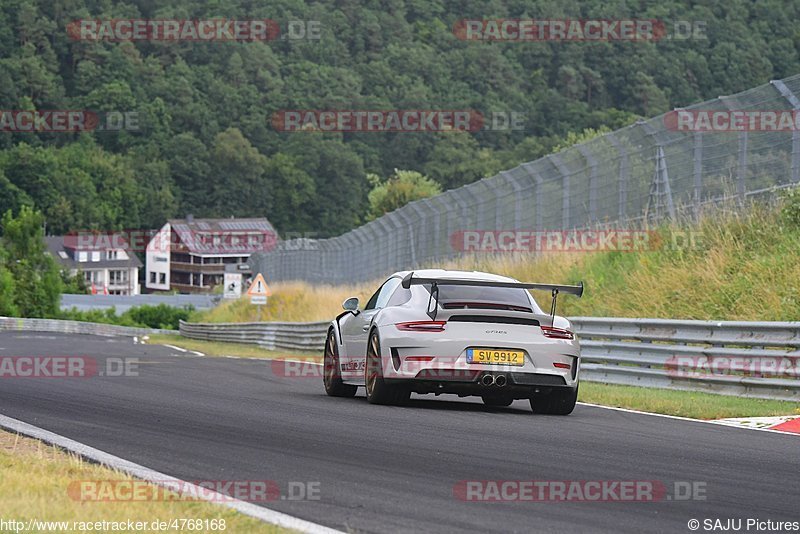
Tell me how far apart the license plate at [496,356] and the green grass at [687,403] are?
1761 mm

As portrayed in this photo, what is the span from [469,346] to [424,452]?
3.35 meters

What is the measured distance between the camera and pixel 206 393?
44.6 ft

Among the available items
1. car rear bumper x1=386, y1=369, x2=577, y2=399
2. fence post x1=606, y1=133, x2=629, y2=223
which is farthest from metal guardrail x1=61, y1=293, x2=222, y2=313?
car rear bumper x1=386, y1=369, x2=577, y2=399

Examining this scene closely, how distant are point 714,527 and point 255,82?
6145 inches

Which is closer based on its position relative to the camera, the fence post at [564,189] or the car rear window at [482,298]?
the car rear window at [482,298]

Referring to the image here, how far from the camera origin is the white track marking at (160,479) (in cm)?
580

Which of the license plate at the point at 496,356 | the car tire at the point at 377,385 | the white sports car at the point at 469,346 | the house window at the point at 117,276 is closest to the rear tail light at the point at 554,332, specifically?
the white sports car at the point at 469,346

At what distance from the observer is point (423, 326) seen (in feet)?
39.0

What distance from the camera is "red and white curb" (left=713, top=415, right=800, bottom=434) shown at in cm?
1105

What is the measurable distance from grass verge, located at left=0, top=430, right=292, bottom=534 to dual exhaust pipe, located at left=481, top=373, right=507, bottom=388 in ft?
15.9

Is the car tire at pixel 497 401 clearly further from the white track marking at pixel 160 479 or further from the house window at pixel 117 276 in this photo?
the house window at pixel 117 276

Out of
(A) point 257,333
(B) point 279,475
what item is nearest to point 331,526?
(B) point 279,475

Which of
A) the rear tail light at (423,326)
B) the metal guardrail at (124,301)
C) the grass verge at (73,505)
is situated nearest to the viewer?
the grass verge at (73,505)

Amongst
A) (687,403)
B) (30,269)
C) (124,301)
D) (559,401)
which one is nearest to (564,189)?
(687,403)
